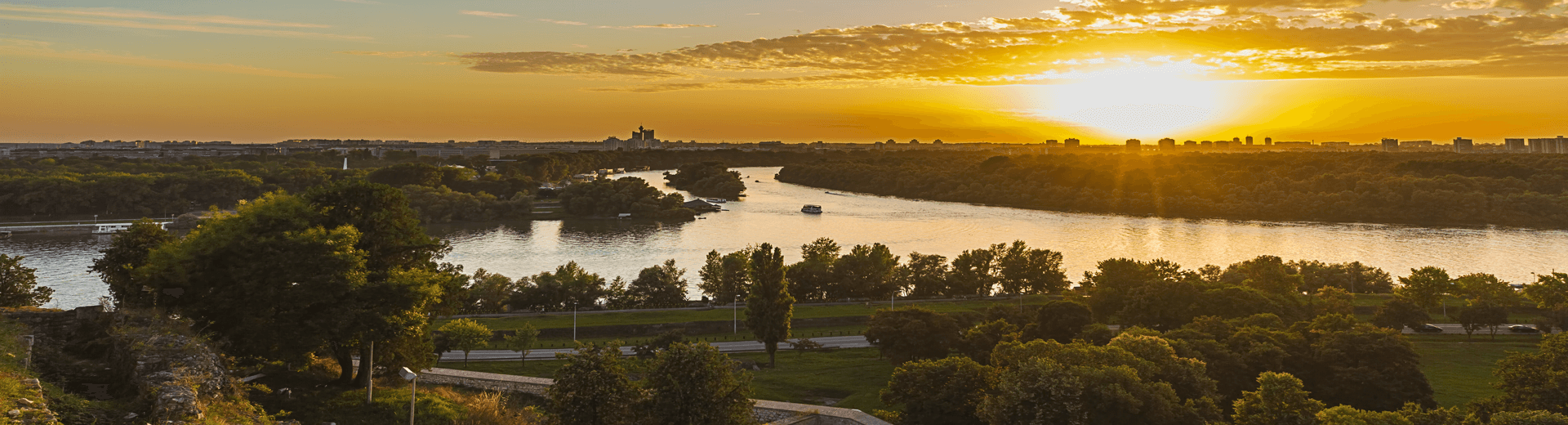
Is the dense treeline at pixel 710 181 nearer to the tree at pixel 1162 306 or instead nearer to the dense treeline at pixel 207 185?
the dense treeline at pixel 207 185

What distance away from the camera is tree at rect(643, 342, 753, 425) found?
10805 mm

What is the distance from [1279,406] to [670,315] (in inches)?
801

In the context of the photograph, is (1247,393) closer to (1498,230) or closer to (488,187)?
(1498,230)

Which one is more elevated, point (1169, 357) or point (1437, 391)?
point (1169, 357)

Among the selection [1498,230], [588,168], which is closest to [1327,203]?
[1498,230]

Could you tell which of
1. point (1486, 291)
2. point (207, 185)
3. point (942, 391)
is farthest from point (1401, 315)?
→ point (207, 185)

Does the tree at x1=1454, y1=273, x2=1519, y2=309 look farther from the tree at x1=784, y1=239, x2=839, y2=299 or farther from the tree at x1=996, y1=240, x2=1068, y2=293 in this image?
the tree at x1=784, y1=239, x2=839, y2=299

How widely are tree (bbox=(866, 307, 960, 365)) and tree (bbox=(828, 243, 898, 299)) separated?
1089 centimetres

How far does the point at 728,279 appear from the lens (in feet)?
105

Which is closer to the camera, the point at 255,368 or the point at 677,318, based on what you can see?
the point at 255,368

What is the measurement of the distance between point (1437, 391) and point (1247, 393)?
983 centimetres

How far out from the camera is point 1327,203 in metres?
69.6

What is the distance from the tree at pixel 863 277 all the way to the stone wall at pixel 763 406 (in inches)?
752

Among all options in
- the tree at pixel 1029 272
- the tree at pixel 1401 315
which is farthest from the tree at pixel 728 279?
the tree at pixel 1401 315
